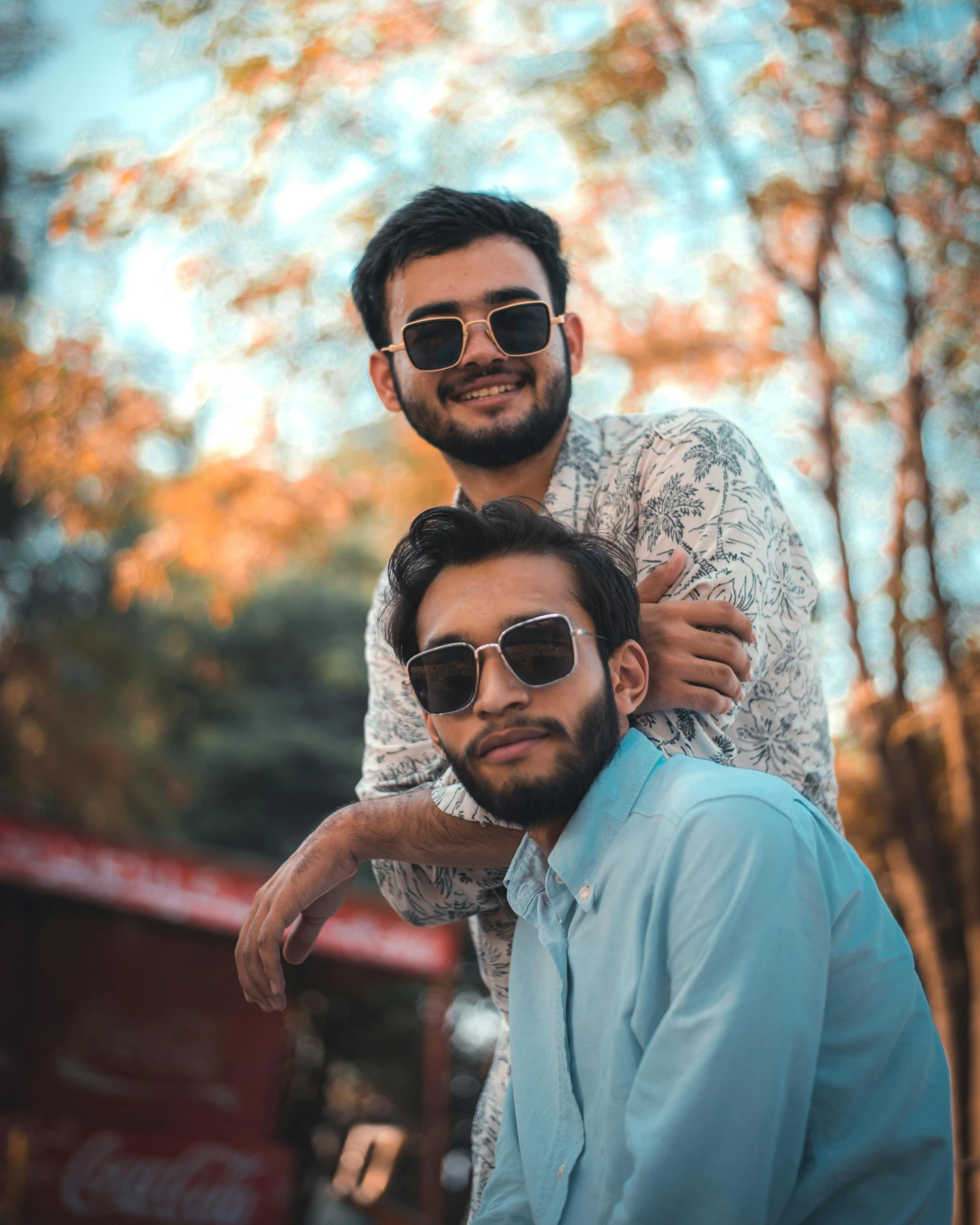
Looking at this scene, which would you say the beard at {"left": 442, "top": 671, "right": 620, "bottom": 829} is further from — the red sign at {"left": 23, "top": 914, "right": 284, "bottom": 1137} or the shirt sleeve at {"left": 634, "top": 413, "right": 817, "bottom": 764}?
the red sign at {"left": 23, "top": 914, "right": 284, "bottom": 1137}

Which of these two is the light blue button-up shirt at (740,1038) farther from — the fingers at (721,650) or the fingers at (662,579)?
the fingers at (662,579)

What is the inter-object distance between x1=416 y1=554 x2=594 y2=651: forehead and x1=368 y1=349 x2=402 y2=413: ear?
2.66 feet

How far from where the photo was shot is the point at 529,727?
1833 mm

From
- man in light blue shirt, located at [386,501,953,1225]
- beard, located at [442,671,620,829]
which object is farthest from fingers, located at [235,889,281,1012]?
beard, located at [442,671,620,829]

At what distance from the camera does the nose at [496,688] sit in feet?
6.00

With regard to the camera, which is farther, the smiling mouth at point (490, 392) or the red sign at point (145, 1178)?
the red sign at point (145, 1178)

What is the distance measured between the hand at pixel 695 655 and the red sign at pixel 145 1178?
28.2 feet

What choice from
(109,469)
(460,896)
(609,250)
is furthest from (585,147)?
(460,896)

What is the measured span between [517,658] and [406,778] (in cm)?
82

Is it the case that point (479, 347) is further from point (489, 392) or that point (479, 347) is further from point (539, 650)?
point (539, 650)

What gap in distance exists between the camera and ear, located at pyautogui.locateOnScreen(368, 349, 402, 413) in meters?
2.70

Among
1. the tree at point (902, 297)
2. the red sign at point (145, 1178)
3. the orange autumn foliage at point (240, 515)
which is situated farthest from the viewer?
the red sign at point (145, 1178)

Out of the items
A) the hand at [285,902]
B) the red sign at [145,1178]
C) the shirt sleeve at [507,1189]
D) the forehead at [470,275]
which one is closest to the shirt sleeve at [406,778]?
the hand at [285,902]

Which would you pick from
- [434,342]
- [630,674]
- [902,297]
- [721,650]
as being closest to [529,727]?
[630,674]
